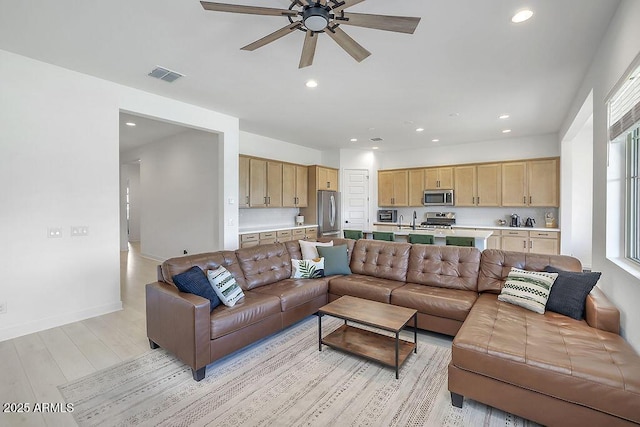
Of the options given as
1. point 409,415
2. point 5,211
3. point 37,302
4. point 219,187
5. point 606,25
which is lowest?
point 409,415

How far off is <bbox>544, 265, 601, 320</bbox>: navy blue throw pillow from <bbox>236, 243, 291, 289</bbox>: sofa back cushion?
2794 mm

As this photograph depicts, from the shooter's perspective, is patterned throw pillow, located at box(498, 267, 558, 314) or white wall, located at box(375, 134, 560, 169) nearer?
patterned throw pillow, located at box(498, 267, 558, 314)

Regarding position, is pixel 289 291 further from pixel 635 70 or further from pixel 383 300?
pixel 635 70

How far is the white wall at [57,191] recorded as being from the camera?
3059 mm

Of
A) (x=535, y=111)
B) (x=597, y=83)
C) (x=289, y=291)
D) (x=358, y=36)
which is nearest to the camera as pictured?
(x=358, y=36)

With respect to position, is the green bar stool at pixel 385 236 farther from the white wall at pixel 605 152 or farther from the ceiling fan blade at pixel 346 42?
the ceiling fan blade at pixel 346 42

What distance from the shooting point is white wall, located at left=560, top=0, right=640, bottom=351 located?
1992mm

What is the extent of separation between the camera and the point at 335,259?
3994mm

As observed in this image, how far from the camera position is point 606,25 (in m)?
2.50

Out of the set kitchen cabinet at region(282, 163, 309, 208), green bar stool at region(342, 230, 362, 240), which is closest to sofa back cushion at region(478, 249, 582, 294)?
green bar stool at region(342, 230, 362, 240)

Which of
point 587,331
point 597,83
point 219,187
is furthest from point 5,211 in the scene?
point 597,83

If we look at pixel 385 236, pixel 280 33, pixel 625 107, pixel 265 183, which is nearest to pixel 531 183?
pixel 385 236

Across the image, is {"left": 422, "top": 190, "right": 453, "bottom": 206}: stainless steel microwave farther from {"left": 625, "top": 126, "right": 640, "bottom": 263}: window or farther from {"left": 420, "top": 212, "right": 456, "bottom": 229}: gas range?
{"left": 625, "top": 126, "right": 640, "bottom": 263}: window

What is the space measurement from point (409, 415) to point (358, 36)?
10.2 ft
